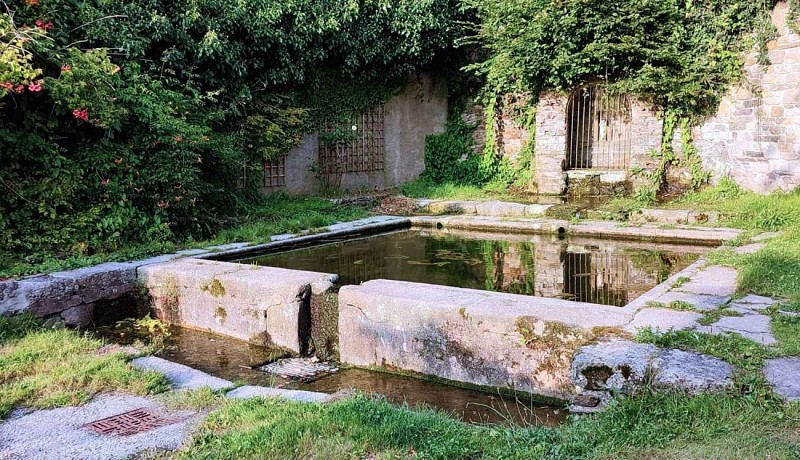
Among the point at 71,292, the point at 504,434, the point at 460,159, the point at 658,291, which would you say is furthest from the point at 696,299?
the point at 460,159

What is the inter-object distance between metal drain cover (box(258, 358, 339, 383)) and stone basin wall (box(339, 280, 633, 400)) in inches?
5.7

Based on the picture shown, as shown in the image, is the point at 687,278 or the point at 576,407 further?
the point at 687,278

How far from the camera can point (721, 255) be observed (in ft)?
16.8

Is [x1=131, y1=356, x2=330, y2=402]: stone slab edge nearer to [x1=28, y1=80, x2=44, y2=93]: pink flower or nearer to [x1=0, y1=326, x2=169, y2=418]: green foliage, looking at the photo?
[x1=0, y1=326, x2=169, y2=418]: green foliage

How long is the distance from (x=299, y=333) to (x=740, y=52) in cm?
800

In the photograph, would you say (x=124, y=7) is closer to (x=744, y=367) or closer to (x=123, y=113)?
(x=123, y=113)

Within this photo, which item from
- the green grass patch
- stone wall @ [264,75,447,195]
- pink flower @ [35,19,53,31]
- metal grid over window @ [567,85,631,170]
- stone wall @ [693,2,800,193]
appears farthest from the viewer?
stone wall @ [264,75,447,195]

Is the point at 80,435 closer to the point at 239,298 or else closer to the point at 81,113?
the point at 239,298

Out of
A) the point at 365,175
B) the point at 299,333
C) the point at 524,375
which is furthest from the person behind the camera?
the point at 365,175

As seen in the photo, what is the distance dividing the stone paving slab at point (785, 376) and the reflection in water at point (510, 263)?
1.89m

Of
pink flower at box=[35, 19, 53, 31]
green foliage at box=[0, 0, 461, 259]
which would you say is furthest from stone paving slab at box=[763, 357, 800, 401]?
pink flower at box=[35, 19, 53, 31]

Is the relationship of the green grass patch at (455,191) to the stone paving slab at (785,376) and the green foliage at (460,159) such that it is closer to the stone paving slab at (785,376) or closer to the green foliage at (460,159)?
the green foliage at (460,159)

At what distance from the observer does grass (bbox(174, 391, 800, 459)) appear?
223cm

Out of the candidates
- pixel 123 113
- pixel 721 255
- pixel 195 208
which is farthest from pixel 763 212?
pixel 123 113
